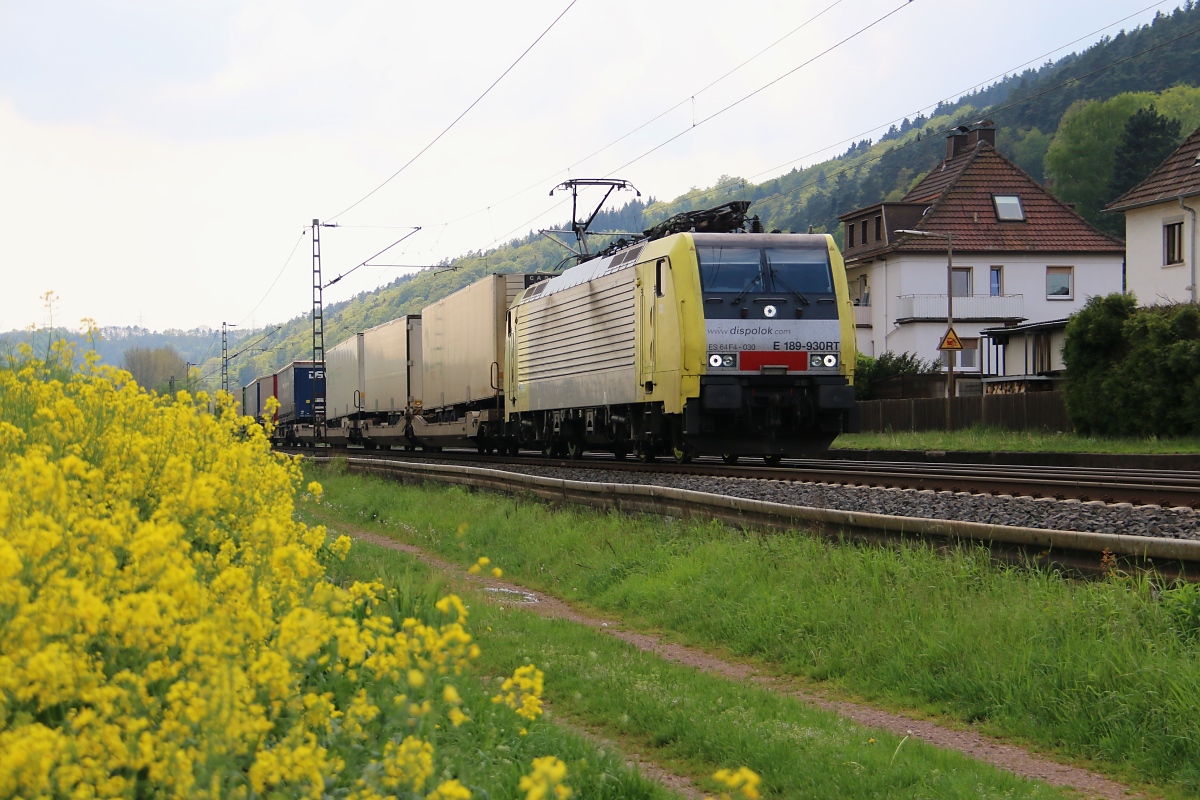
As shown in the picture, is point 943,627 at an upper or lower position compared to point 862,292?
lower

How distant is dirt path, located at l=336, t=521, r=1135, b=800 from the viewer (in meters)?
5.11

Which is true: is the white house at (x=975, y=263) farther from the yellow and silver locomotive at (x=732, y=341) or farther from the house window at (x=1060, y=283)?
the yellow and silver locomotive at (x=732, y=341)

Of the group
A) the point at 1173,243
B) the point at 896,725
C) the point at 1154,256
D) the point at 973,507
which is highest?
the point at 1173,243

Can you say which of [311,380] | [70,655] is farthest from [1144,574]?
[311,380]

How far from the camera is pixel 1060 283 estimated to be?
176ft

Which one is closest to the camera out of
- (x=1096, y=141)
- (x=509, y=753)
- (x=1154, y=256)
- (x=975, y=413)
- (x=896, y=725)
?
(x=509, y=753)

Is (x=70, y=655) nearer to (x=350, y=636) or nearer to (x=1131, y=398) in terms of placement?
(x=350, y=636)

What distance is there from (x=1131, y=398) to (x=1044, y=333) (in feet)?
58.8

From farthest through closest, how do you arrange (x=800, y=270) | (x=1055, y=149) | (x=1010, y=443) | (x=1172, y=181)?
1. (x=1055, y=149)
2. (x=1172, y=181)
3. (x=1010, y=443)
4. (x=800, y=270)

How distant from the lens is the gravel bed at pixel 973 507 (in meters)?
9.09

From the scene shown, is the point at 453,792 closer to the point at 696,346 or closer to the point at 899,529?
the point at 899,529

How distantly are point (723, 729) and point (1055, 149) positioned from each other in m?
84.3

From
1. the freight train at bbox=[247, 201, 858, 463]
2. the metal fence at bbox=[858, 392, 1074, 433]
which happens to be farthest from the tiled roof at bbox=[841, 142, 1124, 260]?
the freight train at bbox=[247, 201, 858, 463]

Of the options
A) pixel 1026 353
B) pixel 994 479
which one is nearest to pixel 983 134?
pixel 1026 353
